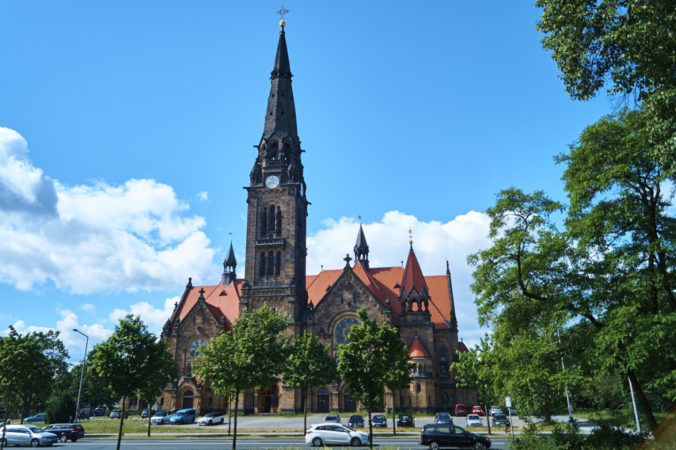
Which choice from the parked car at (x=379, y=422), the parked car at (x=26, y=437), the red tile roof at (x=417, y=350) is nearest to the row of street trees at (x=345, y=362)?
the parked car at (x=379, y=422)

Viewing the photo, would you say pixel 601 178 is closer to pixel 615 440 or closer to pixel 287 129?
pixel 615 440

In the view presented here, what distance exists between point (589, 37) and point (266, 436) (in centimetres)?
3039

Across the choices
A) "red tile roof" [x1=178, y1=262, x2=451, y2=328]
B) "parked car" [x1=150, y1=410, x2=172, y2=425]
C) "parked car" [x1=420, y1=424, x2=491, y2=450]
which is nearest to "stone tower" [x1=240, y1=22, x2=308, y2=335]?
"red tile roof" [x1=178, y1=262, x2=451, y2=328]

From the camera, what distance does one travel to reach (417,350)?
5441 centimetres

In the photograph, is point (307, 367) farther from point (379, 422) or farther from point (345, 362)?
point (345, 362)

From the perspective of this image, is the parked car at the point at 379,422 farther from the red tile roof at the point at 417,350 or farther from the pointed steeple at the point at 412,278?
the pointed steeple at the point at 412,278

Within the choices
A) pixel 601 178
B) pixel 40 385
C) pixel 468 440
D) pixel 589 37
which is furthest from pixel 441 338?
pixel 589 37

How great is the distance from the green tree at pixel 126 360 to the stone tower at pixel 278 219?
33.5 m

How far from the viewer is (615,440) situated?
17.9 metres

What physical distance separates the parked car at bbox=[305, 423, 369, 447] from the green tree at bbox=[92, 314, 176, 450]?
995 centimetres

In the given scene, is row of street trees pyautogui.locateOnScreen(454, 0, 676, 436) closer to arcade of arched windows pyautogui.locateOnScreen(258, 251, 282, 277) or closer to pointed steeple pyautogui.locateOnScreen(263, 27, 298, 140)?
arcade of arched windows pyautogui.locateOnScreen(258, 251, 282, 277)

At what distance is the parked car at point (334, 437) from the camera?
28094 millimetres

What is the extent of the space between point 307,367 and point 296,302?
766 inches

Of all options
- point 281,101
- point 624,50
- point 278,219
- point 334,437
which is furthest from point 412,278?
point 624,50
